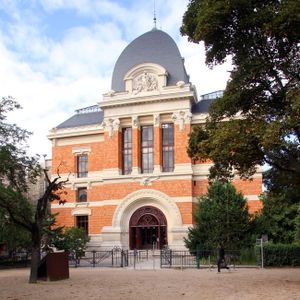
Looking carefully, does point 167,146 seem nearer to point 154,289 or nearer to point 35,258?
point 35,258

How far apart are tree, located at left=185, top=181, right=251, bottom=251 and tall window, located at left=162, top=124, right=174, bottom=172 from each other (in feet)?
30.9

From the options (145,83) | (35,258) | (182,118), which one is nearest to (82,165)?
(145,83)

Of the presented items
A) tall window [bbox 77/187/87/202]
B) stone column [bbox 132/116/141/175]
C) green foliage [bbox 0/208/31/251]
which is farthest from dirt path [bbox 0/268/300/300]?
tall window [bbox 77/187/87/202]

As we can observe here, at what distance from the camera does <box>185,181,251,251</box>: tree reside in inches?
1364

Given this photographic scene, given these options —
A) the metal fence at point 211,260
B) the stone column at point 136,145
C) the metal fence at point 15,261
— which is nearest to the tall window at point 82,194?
the stone column at point 136,145

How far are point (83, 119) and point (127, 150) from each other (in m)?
7.72

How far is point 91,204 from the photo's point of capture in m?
47.0

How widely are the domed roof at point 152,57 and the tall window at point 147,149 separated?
4.50 meters

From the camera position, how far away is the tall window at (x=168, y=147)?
45.1 m

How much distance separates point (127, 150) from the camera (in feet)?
153

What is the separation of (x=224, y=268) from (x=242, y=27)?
15.0 metres

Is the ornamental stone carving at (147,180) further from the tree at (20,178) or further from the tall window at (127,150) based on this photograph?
the tree at (20,178)

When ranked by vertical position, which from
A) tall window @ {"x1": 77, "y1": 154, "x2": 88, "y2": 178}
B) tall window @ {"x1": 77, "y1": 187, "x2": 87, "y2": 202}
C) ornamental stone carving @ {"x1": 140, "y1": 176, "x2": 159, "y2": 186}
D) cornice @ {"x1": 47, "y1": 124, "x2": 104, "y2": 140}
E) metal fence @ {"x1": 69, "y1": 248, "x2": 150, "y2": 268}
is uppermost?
cornice @ {"x1": 47, "y1": 124, "x2": 104, "y2": 140}

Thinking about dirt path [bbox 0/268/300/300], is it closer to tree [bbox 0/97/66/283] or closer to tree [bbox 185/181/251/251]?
tree [bbox 0/97/66/283]
